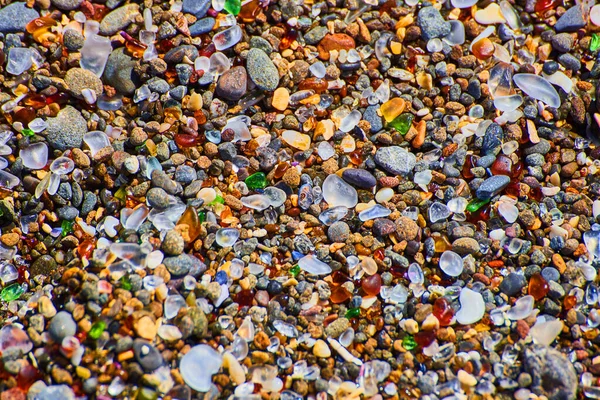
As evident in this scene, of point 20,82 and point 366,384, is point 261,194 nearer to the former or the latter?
point 366,384

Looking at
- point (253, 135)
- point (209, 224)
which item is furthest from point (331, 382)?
point (253, 135)

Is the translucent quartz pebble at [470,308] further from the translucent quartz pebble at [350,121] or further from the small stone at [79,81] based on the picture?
the small stone at [79,81]

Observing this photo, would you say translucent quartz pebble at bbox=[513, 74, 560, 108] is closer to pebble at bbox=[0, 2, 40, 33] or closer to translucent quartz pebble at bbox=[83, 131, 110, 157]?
translucent quartz pebble at bbox=[83, 131, 110, 157]

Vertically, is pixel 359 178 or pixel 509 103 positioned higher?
pixel 509 103

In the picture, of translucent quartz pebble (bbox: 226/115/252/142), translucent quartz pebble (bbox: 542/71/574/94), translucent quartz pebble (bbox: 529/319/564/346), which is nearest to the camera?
translucent quartz pebble (bbox: 529/319/564/346)

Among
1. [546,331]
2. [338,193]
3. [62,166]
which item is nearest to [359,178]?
[338,193]

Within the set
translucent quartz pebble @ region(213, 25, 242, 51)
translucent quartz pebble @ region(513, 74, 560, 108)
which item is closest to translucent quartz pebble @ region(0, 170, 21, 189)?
translucent quartz pebble @ region(213, 25, 242, 51)

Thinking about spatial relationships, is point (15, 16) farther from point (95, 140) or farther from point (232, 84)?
point (232, 84)
